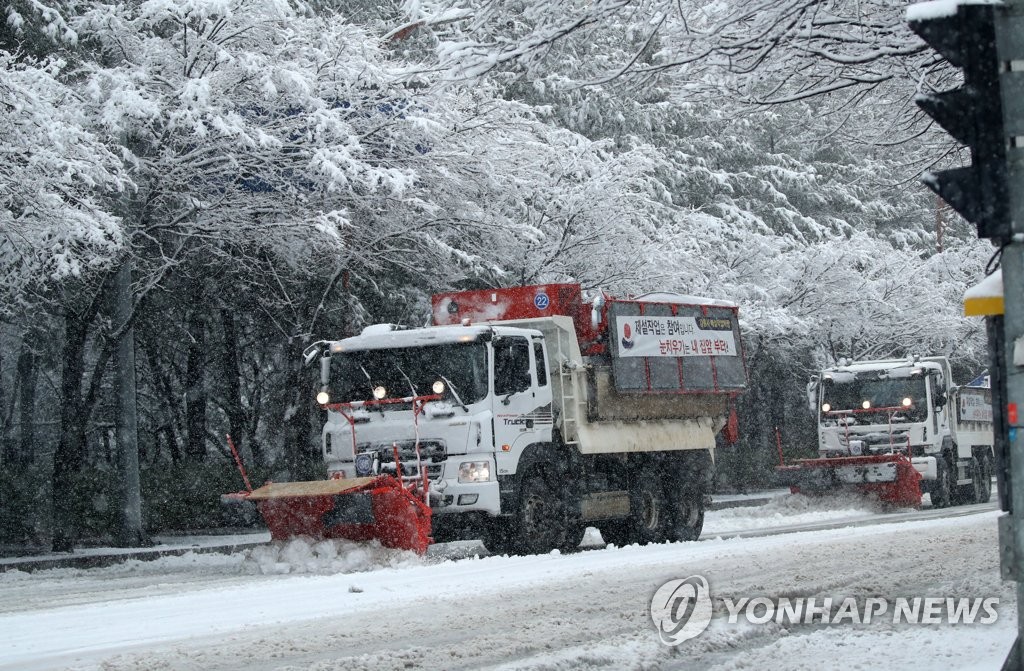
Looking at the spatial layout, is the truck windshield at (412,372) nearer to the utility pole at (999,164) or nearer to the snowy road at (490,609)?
the snowy road at (490,609)

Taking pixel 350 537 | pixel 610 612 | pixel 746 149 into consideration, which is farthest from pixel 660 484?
pixel 746 149

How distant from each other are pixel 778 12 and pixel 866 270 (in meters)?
27.3

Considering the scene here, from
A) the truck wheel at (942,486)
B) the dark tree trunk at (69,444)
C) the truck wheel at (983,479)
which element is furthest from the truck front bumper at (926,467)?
the dark tree trunk at (69,444)

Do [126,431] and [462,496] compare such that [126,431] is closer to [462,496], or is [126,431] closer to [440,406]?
[440,406]

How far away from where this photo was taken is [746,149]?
39688mm

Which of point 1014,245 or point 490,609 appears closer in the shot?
point 1014,245

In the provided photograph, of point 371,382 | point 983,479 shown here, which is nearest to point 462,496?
point 371,382

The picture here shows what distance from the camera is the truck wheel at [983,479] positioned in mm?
26375

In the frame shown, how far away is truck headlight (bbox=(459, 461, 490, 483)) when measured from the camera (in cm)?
1487

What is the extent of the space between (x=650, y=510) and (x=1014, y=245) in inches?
493

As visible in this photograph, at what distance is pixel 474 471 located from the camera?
1488 cm

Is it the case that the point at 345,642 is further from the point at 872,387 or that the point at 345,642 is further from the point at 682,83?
the point at 872,387

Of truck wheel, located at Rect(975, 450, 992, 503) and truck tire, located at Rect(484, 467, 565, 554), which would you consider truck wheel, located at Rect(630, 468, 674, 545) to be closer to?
truck tire, located at Rect(484, 467, 565, 554)

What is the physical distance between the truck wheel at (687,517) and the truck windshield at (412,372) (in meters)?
4.49
